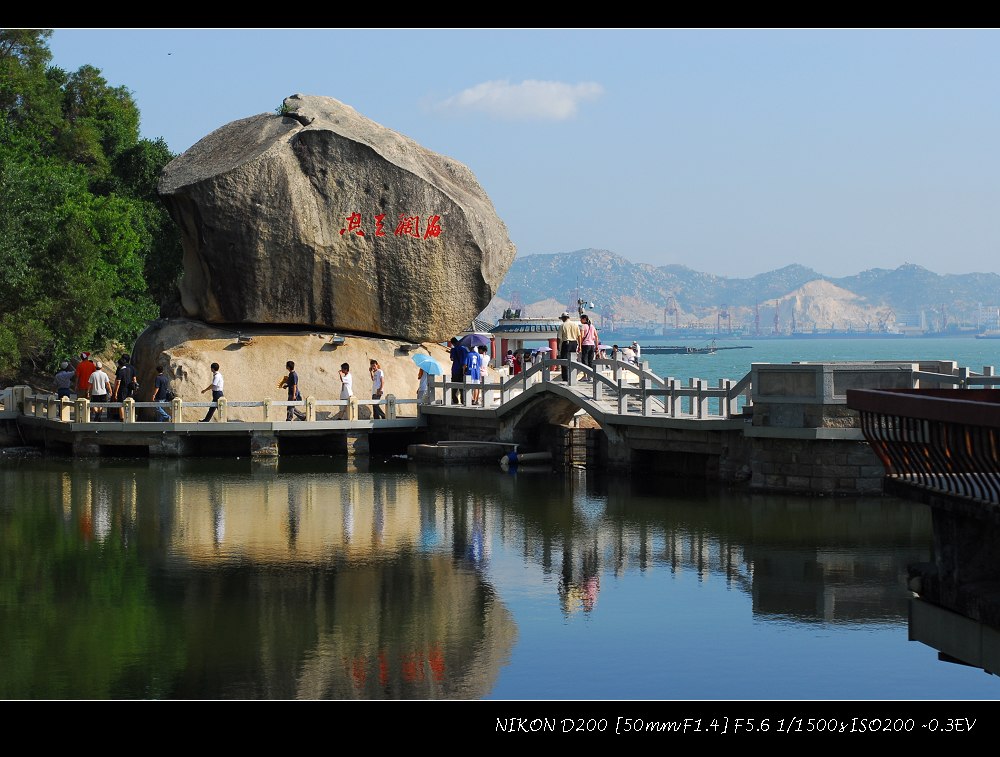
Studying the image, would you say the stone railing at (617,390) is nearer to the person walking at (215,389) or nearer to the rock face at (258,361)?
the rock face at (258,361)

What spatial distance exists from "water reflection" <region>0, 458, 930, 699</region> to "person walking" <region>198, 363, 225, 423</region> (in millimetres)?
3034

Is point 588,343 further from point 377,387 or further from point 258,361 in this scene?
point 258,361

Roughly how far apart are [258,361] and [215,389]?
68.8 inches

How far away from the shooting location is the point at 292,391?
32.1 metres

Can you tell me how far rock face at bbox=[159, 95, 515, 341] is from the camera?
3241cm

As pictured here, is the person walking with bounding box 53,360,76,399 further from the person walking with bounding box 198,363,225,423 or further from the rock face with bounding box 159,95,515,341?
the person walking with bounding box 198,363,225,423

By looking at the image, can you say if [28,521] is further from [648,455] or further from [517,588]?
[648,455]

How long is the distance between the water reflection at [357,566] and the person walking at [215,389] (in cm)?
303

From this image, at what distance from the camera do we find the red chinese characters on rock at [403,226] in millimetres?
33125

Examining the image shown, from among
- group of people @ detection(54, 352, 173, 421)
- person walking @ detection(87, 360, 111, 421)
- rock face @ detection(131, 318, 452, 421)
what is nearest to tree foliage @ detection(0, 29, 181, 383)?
group of people @ detection(54, 352, 173, 421)

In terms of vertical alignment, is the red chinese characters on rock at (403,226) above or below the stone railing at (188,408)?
above

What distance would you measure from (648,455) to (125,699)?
16.9 m

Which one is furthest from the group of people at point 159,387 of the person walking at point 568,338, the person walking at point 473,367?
the person walking at point 568,338

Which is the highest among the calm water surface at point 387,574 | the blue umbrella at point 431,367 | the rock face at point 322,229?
the rock face at point 322,229
